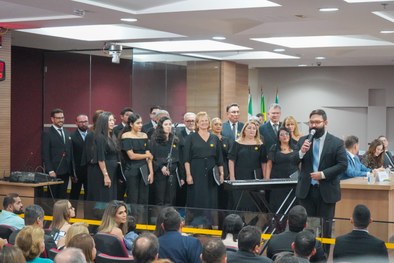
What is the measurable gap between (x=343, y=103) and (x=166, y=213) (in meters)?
14.3

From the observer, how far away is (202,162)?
10.2m

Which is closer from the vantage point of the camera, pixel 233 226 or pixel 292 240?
pixel 292 240

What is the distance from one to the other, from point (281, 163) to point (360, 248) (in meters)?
3.86

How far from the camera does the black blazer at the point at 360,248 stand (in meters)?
5.78

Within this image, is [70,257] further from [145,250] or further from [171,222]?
[171,222]

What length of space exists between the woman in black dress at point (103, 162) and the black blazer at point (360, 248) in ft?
15.5

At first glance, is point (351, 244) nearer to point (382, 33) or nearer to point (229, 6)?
point (229, 6)

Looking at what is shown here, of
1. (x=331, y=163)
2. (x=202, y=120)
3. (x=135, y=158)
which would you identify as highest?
(x=202, y=120)

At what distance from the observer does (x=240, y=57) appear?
1634 centimetres

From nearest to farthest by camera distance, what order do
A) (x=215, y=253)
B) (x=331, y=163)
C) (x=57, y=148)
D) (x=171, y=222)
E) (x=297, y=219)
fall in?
(x=215, y=253), (x=171, y=222), (x=297, y=219), (x=331, y=163), (x=57, y=148)

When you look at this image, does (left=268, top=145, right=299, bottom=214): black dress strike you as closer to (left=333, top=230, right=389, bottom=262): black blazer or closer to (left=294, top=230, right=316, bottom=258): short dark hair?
(left=333, top=230, right=389, bottom=262): black blazer

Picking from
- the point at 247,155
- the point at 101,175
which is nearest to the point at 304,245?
the point at 247,155

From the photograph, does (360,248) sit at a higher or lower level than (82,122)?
lower

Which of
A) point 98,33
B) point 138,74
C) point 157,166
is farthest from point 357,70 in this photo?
point 157,166
